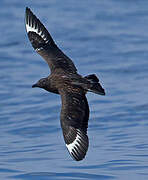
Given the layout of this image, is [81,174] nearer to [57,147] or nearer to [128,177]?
[128,177]

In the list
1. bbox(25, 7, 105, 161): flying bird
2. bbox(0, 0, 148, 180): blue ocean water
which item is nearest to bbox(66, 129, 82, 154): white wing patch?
bbox(25, 7, 105, 161): flying bird

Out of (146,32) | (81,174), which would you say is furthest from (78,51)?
(81,174)

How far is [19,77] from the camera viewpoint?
14758 mm

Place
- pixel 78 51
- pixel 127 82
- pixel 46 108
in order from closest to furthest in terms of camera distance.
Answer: pixel 46 108, pixel 127 82, pixel 78 51

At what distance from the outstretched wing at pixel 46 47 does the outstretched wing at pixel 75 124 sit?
855mm

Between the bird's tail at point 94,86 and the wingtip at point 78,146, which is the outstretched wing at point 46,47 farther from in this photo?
the wingtip at point 78,146

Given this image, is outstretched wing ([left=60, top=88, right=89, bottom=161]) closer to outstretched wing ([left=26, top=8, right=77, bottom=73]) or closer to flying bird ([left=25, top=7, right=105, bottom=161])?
flying bird ([left=25, top=7, right=105, bottom=161])

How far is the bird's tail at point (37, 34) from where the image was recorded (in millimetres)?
11125

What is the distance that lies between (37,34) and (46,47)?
307mm

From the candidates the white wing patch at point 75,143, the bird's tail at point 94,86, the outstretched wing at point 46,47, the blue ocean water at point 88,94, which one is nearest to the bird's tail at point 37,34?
the outstretched wing at point 46,47

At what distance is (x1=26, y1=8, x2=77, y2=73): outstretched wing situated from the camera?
10578mm

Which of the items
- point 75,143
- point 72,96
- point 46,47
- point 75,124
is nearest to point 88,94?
point 46,47

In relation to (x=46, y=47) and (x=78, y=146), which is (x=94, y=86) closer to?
(x=78, y=146)

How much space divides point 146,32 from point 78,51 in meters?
1.59
